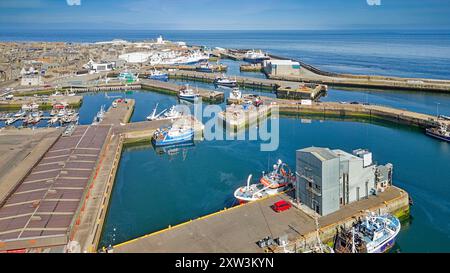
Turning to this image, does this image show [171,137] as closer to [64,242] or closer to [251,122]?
[251,122]

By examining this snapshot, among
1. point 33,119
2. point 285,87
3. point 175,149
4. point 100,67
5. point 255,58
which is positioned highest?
point 255,58

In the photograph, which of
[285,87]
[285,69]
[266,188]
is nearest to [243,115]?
[285,87]

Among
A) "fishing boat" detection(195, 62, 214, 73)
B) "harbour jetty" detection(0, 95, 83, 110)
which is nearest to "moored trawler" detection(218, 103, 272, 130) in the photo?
"harbour jetty" detection(0, 95, 83, 110)

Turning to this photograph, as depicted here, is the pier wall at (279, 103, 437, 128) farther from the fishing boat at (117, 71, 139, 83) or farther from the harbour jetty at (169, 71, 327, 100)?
the fishing boat at (117, 71, 139, 83)

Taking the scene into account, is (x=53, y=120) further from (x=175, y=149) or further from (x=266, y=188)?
(x=266, y=188)

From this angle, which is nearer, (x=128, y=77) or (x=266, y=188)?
(x=266, y=188)
